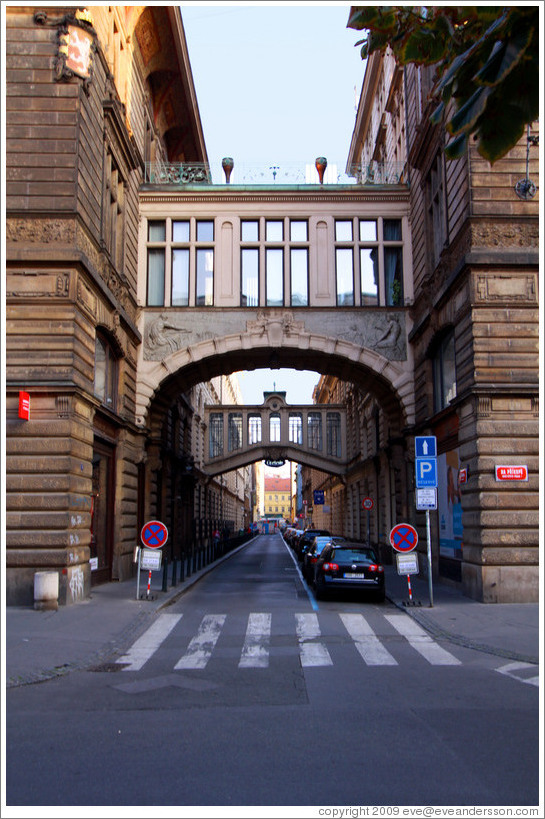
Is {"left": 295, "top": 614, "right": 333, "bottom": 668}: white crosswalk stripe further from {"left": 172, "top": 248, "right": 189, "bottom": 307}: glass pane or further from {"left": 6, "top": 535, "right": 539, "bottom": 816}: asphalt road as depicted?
{"left": 172, "top": 248, "right": 189, "bottom": 307}: glass pane

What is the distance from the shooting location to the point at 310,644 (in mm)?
12219

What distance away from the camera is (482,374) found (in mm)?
17094

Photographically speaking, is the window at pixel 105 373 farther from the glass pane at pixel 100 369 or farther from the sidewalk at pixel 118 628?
the sidewalk at pixel 118 628

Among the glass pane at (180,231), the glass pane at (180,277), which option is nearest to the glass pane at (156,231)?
the glass pane at (180,231)

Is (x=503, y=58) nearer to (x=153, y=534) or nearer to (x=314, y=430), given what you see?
(x=153, y=534)

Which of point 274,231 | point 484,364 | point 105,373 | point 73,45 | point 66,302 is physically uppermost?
point 73,45

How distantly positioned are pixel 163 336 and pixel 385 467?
1296cm

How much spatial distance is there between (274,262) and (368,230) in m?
3.63

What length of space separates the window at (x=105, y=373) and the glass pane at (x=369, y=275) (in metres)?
9.34

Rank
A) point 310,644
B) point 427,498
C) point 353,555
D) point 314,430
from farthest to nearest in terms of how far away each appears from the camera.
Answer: point 314,430, point 353,555, point 427,498, point 310,644

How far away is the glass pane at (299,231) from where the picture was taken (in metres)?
27.0

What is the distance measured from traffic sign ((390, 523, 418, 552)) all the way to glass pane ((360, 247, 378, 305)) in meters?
11.6

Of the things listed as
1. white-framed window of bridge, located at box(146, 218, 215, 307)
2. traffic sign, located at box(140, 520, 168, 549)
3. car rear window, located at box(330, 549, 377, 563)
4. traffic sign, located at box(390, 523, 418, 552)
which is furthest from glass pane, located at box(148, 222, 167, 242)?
traffic sign, located at box(390, 523, 418, 552)

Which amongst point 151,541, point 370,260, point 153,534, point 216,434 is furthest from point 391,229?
point 216,434
